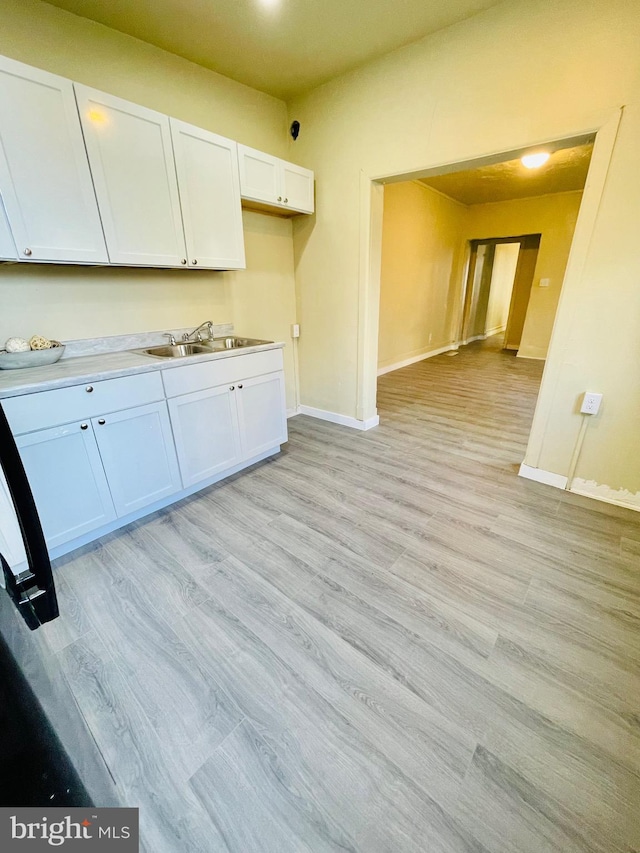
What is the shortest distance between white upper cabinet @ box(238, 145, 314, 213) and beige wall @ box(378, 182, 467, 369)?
2.05 metres

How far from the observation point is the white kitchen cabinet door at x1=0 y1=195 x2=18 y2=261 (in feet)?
5.27

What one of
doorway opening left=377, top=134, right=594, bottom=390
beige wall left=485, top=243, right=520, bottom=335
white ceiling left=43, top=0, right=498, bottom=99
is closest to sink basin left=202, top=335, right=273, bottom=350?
white ceiling left=43, top=0, right=498, bottom=99

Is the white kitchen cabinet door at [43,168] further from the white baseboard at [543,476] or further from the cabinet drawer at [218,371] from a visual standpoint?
the white baseboard at [543,476]

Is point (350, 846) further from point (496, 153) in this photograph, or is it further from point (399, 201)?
point (399, 201)

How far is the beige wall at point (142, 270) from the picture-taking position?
6.16 ft

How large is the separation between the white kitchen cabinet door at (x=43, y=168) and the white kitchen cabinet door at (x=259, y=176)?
3.44ft

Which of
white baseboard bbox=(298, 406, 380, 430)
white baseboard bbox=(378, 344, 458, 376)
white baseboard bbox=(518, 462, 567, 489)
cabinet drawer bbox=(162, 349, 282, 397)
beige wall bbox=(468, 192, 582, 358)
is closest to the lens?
cabinet drawer bbox=(162, 349, 282, 397)

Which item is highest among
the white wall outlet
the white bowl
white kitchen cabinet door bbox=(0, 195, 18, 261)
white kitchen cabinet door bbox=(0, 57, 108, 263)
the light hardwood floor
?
white kitchen cabinet door bbox=(0, 57, 108, 263)

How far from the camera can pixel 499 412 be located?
3.79 m

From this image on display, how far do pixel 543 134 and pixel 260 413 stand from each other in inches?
95.0

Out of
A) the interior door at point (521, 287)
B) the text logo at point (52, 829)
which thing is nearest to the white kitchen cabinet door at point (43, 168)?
the text logo at point (52, 829)

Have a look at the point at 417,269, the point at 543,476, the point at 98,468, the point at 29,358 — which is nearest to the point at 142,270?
the point at 29,358

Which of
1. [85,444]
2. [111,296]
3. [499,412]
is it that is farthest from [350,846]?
[499,412]

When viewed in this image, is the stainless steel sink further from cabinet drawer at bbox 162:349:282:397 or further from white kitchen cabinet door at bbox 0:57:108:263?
white kitchen cabinet door at bbox 0:57:108:263
